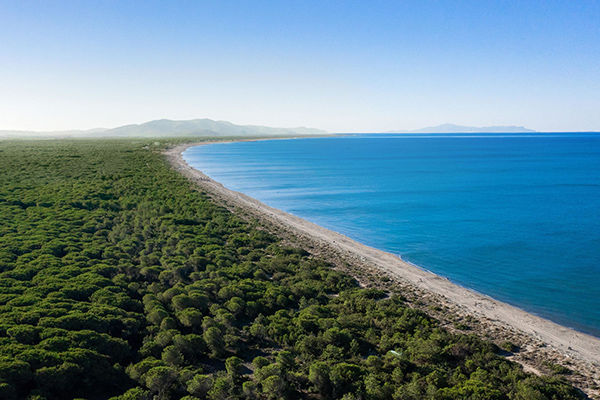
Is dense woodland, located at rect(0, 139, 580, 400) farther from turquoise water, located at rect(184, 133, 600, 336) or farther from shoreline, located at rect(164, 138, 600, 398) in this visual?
turquoise water, located at rect(184, 133, 600, 336)

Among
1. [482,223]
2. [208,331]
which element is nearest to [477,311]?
[208,331]

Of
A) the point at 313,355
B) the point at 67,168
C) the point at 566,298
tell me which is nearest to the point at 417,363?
the point at 313,355

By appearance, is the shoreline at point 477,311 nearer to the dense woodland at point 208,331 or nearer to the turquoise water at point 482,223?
the turquoise water at point 482,223

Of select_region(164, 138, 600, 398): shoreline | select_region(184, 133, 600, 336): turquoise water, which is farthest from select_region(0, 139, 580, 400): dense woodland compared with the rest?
select_region(184, 133, 600, 336): turquoise water

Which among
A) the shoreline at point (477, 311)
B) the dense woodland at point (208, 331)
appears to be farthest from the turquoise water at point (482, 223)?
the dense woodland at point (208, 331)

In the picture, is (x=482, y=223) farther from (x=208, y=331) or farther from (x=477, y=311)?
(x=208, y=331)

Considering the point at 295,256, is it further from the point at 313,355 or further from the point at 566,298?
the point at 566,298

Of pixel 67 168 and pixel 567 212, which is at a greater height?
pixel 67 168
